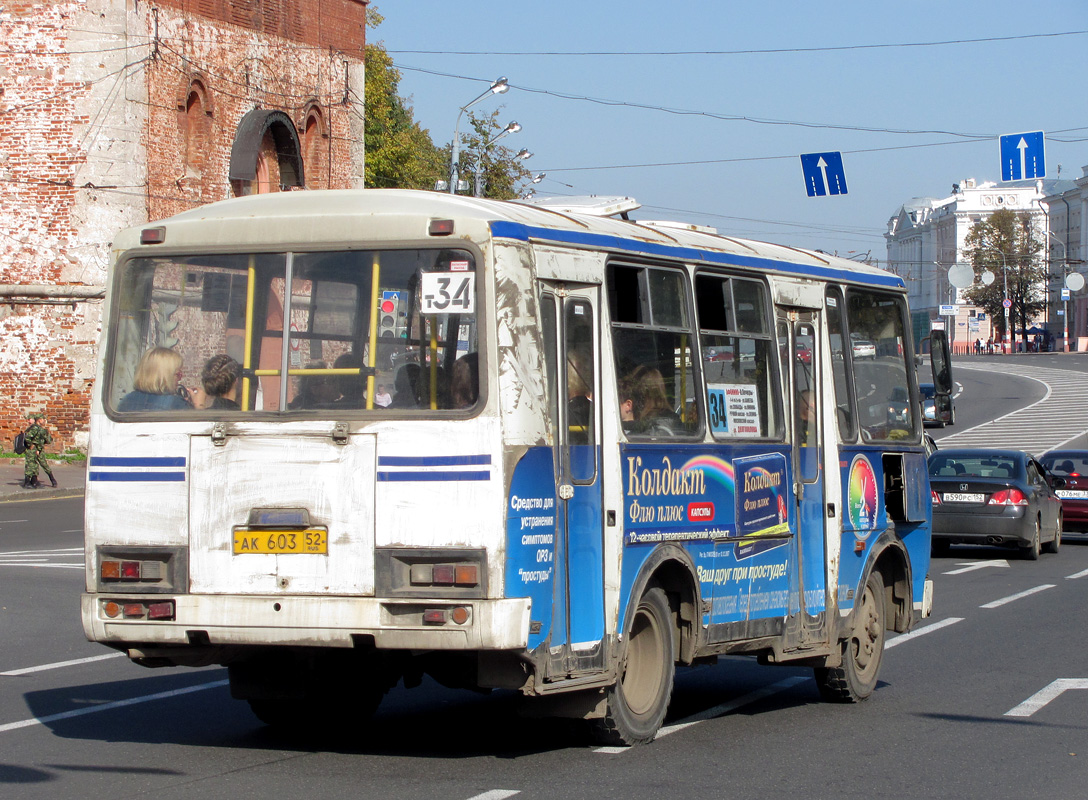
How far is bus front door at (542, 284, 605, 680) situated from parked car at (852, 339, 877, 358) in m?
3.41

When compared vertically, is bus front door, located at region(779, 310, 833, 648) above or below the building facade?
below

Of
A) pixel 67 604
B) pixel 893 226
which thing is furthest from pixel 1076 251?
pixel 67 604

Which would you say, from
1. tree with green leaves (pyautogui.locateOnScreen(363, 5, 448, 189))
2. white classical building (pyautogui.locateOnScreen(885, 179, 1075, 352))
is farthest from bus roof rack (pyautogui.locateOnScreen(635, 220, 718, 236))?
white classical building (pyautogui.locateOnScreen(885, 179, 1075, 352))

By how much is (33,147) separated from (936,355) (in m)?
26.8

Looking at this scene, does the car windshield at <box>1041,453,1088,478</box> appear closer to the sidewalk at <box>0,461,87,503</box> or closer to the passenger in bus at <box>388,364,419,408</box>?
the sidewalk at <box>0,461,87,503</box>

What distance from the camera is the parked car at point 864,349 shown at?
10634 millimetres

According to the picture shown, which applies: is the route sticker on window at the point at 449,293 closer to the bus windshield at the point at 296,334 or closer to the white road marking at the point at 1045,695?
the bus windshield at the point at 296,334

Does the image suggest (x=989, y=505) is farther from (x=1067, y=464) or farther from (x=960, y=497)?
(x=1067, y=464)

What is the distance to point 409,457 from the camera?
706 centimetres

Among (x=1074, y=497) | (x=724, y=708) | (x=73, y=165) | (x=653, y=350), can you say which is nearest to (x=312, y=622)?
(x=653, y=350)

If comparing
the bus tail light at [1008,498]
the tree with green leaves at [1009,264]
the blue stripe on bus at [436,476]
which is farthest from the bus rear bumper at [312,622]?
the tree with green leaves at [1009,264]

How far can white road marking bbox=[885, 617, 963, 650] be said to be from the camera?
13.2m

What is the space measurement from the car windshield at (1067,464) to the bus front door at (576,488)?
20013 mm

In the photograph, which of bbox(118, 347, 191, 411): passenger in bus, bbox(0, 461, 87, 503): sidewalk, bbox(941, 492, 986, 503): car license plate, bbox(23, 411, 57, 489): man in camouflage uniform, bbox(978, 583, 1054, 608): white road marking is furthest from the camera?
bbox(23, 411, 57, 489): man in camouflage uniform
